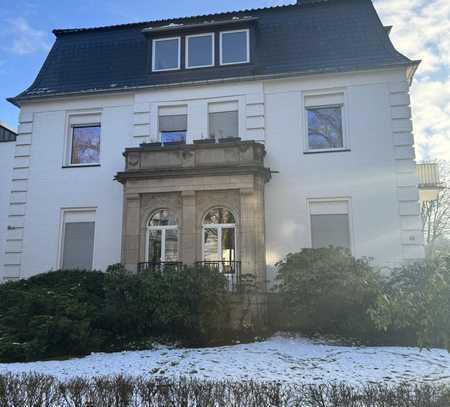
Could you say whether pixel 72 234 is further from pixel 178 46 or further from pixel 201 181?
pixel 178 46

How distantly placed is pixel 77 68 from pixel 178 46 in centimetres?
403

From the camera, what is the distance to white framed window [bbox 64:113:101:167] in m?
17.2

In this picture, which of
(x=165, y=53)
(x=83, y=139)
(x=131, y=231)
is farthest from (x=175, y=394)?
(x=165, y=53)

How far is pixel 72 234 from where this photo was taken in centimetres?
1653

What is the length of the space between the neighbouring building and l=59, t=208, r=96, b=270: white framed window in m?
0.05

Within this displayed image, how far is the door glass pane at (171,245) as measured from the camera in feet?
48.7

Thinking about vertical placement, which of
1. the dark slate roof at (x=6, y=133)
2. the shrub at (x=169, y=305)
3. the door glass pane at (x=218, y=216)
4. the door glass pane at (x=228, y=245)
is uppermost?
the dark slate roof at (x=6, y=133)

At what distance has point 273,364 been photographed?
9.24 m

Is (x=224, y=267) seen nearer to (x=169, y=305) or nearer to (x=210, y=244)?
(x=210, y=244)

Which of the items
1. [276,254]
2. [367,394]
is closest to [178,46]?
[276,254]

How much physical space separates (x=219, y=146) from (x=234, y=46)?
4.55 metres

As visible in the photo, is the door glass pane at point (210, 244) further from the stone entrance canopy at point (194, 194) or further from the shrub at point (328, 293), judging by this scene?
the shrub at point (328, 293)

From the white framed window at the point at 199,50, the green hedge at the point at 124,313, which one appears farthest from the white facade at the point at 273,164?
the green hedge at the point at 124,313

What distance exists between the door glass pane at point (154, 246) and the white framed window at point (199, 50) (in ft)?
20.7
